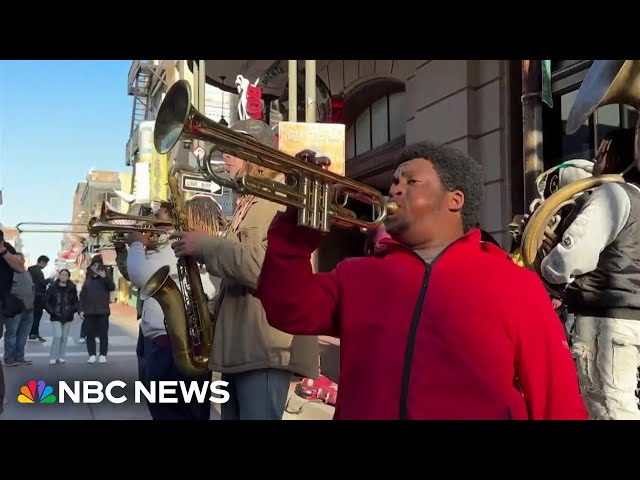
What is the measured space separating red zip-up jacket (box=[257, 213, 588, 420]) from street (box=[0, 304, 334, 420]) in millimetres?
1239

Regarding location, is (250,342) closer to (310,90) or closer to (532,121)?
(532,121)

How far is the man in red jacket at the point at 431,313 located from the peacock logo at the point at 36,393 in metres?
5.16

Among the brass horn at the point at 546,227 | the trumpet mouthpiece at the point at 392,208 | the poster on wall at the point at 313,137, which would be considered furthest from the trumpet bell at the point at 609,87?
the poster on wall at the point at 313,137

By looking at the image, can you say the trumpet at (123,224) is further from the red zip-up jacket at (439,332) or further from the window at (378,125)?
the window at (378,125)

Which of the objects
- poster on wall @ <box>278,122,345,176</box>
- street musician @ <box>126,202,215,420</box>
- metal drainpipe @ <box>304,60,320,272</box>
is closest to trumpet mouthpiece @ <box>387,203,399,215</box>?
street musician @ <box>126,202,215,420</box>

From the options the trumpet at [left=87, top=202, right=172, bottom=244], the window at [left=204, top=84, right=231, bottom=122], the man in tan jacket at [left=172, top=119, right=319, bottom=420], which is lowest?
the man in tan jacket at [left=172, top=119, right=319, bottom=420]

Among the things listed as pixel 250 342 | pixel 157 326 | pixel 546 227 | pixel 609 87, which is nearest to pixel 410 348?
pixel 250 342

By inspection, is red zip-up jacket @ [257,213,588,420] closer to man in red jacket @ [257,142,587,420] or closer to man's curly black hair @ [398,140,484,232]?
man in red jacket @ [257,142,587,420]

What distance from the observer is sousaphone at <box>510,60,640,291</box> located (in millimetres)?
3086

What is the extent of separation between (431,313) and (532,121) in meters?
4.74
